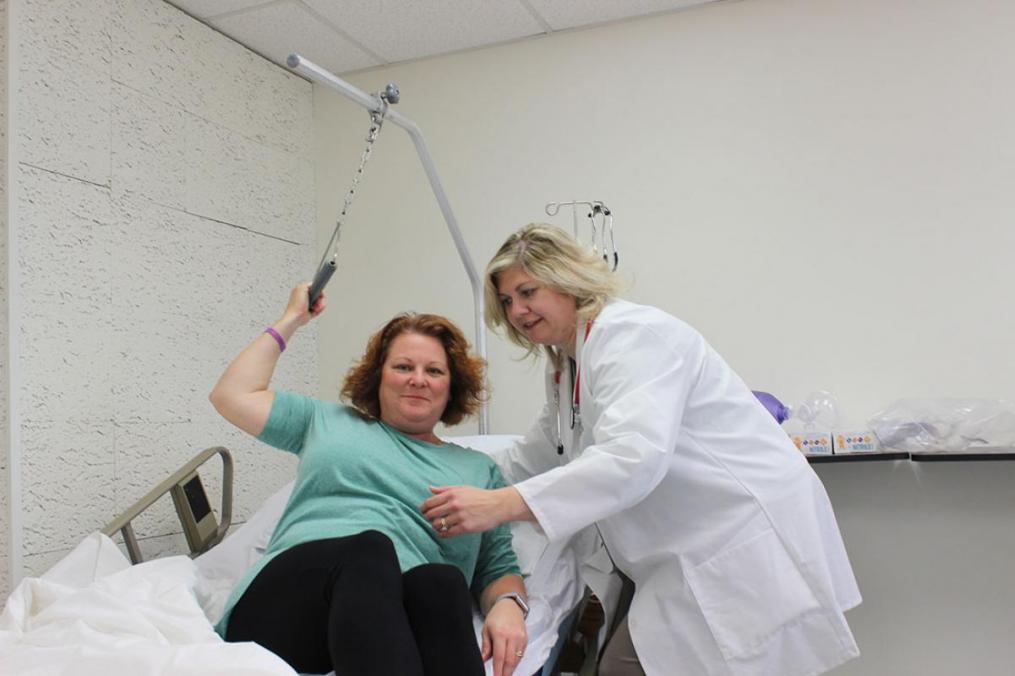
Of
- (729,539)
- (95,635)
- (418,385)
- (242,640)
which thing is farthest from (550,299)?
(95,635)

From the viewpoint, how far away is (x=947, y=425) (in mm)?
2303

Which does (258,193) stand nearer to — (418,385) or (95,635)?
(418,385)

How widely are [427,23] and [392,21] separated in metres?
0.12

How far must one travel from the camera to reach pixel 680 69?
2.87 metres

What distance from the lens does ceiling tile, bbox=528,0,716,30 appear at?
284cm

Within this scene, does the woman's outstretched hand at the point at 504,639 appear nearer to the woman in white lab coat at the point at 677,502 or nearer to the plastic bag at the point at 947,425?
the woman in white lab coat at the point at 677,502

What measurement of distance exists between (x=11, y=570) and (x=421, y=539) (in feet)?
3.79

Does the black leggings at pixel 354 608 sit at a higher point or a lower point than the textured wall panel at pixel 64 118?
lower

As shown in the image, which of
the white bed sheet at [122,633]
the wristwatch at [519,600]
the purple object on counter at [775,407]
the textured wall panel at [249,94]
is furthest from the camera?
the textured wall panel at [249,94]

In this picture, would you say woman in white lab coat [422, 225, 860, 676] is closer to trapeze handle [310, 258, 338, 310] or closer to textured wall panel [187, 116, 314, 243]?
trapeze handle [310, 258, 338, 310]

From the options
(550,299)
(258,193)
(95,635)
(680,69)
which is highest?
(680,69)

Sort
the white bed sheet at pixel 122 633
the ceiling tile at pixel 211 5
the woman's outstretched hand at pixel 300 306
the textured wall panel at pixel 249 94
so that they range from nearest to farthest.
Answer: the white bed sheet at pixel 122 633
the woman's outstretched hand at pixel 300 306
the ceiling tile at pixel 211 5
the textured wall panel at pixel 249 94

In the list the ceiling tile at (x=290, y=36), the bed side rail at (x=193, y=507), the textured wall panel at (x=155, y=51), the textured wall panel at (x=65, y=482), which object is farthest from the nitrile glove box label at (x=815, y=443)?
the textured wall panel at (x=155, y=51)

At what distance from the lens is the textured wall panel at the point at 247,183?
2.87 m
